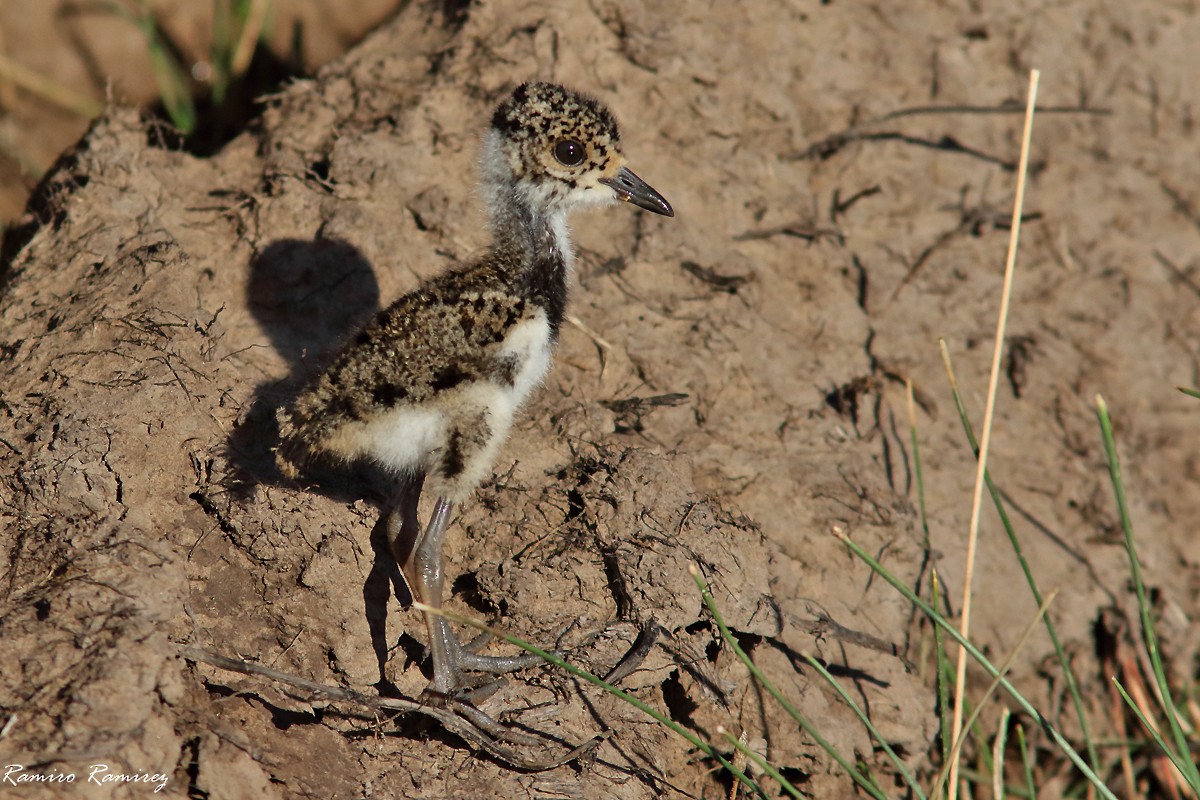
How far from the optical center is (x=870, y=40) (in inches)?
201

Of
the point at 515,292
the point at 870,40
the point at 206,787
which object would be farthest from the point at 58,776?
the point at 870,40

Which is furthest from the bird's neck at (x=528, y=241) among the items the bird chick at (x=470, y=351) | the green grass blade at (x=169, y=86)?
the green grass blade at (x=169, y=86)

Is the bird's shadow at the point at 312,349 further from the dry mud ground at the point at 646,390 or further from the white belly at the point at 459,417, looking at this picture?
the white belly at the point at 459,417

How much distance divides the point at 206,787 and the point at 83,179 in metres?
2.54

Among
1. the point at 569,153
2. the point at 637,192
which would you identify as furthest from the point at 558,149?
the point at 637,192

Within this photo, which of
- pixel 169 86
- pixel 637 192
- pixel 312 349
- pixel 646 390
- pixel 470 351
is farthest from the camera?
pixel 169 86

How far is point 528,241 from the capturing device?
3.56 metres

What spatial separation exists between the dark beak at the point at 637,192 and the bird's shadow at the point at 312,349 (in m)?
0.99

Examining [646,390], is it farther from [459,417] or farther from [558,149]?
[459,417]

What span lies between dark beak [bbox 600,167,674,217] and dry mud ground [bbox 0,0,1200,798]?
610 millimetres

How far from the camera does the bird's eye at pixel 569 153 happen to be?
12.0ft

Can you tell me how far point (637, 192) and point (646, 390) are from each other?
2.58 feet

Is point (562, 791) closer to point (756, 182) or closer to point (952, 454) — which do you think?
point (952, 454)

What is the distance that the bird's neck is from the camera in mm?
3467
